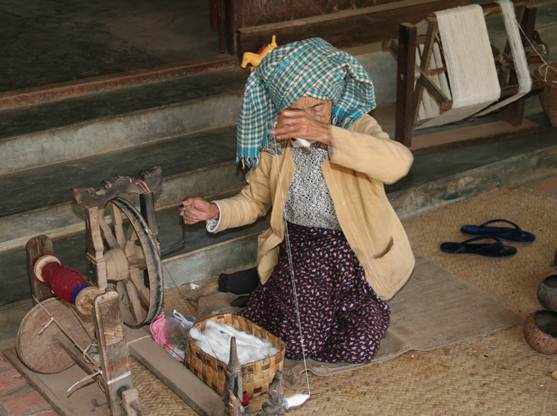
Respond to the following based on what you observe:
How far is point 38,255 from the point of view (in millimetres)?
3145

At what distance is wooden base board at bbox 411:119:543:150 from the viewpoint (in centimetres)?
500

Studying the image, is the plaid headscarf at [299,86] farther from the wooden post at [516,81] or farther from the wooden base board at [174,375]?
the wooden post at [516,81]

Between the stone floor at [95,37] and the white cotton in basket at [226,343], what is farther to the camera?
the stone floor at [95,37]

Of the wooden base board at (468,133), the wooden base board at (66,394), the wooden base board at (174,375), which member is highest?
the wooden base board at (468,133)

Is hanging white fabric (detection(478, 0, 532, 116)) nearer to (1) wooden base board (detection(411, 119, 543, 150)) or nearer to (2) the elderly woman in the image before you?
(1) wooden base board (detection(411, 119, 543, 150))

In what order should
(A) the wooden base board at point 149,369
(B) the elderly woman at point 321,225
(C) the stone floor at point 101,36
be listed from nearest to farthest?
(A) the wooden base board at point 149,369, (B) the elderly woman at point 321,225, (C) the stone floor at point 101,36

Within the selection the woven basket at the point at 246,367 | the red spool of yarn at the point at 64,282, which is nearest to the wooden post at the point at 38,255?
the red spool of yarn at the point at 64,282

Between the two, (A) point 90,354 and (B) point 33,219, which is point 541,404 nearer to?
(A) point 90,354

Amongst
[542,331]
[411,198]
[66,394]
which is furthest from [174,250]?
[542,331]

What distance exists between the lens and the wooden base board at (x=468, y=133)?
500 centimetres

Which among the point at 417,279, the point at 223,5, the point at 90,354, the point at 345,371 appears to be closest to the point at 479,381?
the point at 345,371

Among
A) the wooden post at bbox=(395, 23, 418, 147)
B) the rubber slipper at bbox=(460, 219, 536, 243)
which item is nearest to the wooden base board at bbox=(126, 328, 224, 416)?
the rubber slipper at bbox=(460, 219, 536, 243)

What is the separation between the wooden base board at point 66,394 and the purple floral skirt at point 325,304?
0.70 meters

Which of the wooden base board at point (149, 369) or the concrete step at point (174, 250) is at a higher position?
the concrete step at point (174, 250)
